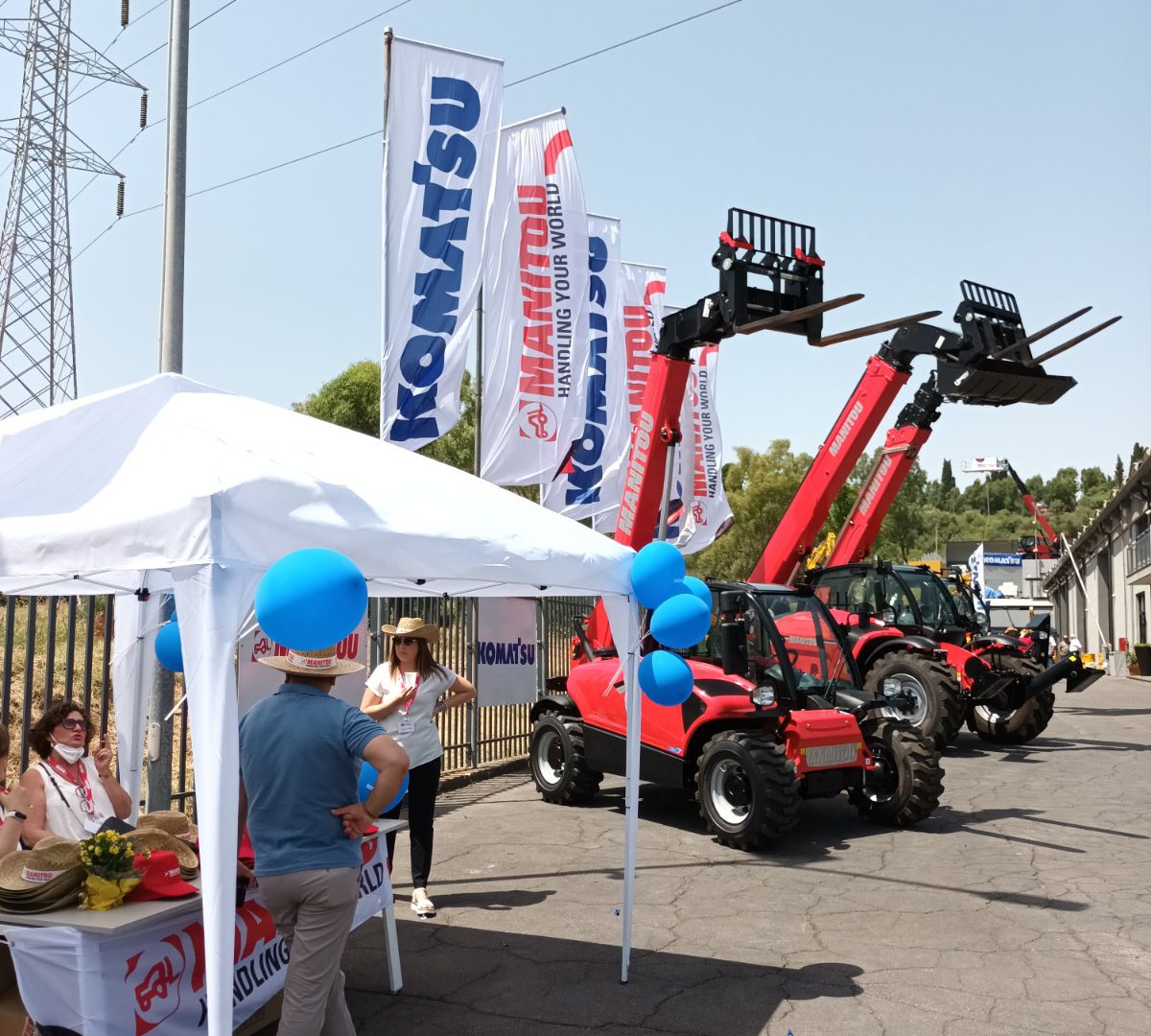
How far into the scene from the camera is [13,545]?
4102 mm

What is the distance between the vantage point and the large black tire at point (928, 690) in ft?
40.7

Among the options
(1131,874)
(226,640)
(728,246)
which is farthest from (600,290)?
(226,640)

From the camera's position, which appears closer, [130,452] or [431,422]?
[130,452]

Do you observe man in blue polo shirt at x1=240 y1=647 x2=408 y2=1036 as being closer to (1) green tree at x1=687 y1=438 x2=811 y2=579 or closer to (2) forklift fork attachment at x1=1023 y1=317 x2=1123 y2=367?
(2) forklift fork attachment at x1=1023 y1=317 x2=1123 y2=367

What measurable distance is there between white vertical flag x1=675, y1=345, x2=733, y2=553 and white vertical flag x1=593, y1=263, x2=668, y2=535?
1858 mm

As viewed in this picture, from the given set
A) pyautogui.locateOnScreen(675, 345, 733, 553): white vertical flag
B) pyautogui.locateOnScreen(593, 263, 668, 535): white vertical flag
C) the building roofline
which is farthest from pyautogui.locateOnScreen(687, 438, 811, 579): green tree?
pyautogui.locateOnScreen(593, 263, 668, 535): white vertical flag

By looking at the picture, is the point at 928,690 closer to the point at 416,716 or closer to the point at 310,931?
the point at 416,716

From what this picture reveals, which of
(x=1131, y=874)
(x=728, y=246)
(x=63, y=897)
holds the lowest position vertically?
(x=1131, y=874)

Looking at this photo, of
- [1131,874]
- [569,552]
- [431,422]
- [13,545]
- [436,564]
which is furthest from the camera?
[431,422]

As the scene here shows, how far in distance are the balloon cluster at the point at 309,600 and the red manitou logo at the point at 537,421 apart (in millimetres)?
9081

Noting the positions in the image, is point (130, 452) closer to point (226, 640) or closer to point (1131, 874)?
point (226, 640)

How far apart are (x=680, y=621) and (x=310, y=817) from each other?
239 cm

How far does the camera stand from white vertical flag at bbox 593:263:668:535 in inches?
636

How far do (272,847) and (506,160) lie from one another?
1013cm
